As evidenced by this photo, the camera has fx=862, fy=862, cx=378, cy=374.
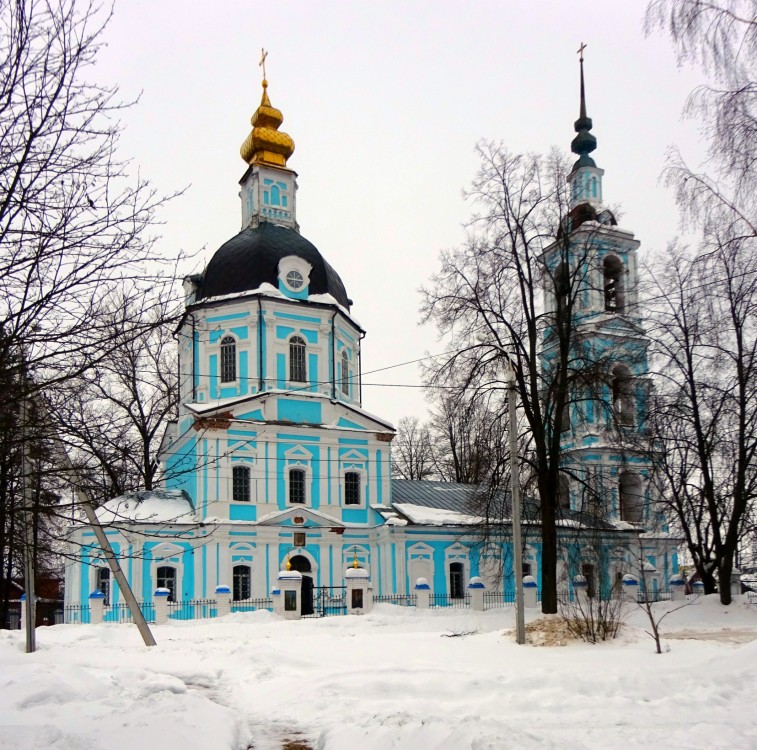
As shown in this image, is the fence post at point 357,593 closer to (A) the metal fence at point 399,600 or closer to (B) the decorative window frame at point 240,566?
(A) the metal fence at point 399,600

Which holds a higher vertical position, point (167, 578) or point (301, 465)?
point (301, 465)

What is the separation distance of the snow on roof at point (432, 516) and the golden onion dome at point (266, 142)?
16027 mm

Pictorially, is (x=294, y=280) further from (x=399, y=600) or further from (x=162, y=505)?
(x=399, y=600)

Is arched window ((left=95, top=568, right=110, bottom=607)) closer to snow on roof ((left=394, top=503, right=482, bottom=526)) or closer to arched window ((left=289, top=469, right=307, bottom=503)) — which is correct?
arched window ((left=289, top=469, right=307, bottom=503))

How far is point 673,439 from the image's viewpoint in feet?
72.6

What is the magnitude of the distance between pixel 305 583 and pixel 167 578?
4.47m

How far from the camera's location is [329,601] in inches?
1105

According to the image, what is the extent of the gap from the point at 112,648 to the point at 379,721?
1061 cm

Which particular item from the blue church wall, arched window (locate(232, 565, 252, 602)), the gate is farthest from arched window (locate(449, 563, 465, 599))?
arched window (locate(232, 565, 252, 602))

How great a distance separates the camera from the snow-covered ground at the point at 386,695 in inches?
278

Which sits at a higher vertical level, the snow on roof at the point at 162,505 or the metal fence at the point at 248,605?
the snow on roof at the point at 162,505

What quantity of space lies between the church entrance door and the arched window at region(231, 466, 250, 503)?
2.68m

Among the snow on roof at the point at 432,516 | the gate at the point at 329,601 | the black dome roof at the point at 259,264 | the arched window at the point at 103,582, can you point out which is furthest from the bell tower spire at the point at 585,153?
the arched window at the point at 103,582

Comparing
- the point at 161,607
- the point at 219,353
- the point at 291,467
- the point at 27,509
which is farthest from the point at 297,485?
the point at 27,509
